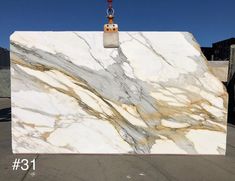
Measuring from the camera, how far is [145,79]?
3986mm

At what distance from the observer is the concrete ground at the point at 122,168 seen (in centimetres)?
304

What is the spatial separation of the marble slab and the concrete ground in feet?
0.76

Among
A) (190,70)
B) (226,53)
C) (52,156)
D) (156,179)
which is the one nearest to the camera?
(156,179)

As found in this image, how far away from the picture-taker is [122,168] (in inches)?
131

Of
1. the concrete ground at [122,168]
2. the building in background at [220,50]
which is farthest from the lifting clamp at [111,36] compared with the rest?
the building in background at [220,50]

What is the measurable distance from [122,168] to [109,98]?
1127mm

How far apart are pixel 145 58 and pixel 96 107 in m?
1.10

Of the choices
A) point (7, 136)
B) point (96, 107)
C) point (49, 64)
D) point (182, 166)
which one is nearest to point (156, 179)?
point (182, 166)

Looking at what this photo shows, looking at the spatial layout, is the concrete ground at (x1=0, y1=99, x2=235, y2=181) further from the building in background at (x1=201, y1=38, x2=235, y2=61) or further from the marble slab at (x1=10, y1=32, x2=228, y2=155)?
the building in background at (x1=201, y1=38, x2=235, y2=61)

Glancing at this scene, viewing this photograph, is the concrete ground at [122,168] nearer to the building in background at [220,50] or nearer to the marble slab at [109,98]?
the marble slab at [109,98]

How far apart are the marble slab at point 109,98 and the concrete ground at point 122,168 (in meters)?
0.23

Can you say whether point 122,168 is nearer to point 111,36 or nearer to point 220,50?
point 111,36

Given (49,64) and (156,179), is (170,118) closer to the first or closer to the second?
(156,179)

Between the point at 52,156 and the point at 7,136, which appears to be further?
the point at 7,136
